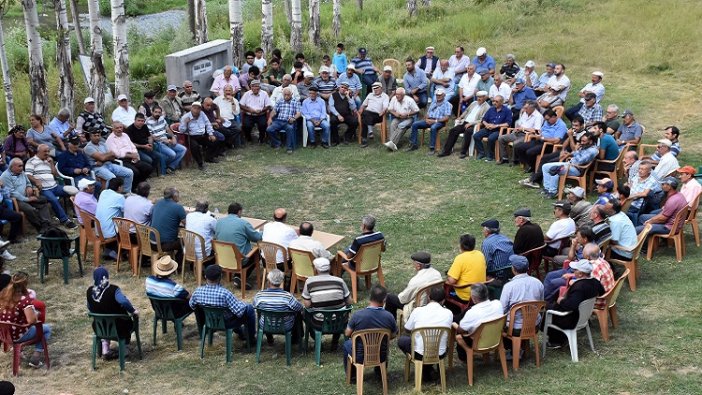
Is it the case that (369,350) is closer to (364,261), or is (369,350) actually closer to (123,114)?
(364,261)

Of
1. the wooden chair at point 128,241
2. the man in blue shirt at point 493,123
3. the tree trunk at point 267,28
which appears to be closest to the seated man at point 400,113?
the man in blue shirt at point 493,123

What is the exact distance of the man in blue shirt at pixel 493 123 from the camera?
1573 centimetres

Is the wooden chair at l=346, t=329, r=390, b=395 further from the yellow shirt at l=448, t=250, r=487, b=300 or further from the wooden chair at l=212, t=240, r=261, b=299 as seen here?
the wooden chair at l=212, t=240, r=261, b=299

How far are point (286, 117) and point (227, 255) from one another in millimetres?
6057

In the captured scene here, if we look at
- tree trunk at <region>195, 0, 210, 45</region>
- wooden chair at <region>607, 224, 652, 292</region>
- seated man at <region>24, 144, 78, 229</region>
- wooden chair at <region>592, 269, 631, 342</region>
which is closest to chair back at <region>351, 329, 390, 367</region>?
wooden chair at <region>592, 269, 631, 342</region>

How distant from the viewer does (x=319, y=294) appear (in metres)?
9.32

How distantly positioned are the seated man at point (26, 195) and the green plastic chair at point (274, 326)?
5.05 metres

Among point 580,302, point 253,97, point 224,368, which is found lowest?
point 224,368

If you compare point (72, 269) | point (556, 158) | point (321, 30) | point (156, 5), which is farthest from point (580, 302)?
point (156, 5)

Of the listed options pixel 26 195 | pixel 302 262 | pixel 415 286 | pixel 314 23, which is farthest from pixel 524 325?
pixel 314 23

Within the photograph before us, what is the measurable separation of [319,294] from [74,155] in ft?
20.2

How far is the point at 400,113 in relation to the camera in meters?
16.7

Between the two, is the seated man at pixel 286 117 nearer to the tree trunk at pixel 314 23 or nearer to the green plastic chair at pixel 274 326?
the tree trunk at pixel 314 23

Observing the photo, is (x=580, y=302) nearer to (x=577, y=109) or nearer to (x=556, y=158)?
(x=556, y=158)
